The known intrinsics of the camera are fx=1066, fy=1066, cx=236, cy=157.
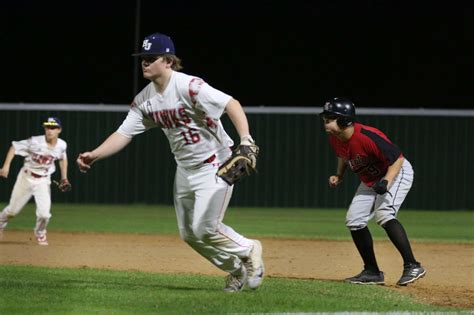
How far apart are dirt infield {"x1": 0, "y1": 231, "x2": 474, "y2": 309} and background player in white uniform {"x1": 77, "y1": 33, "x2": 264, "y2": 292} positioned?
5.60 feet

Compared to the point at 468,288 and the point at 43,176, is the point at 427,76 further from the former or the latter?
the point at 468,288

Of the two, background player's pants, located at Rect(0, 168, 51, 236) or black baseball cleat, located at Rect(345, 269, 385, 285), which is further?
background player's pants, located at Rect(0, 168, 51, 236)

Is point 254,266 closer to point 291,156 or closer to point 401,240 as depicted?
point 401,240

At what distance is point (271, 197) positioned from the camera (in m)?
22.4

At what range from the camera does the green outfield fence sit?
2228 centimetres

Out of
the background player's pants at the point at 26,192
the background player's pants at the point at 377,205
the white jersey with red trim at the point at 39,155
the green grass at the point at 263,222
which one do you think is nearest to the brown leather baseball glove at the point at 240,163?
the background player's pants at the point at 377,205

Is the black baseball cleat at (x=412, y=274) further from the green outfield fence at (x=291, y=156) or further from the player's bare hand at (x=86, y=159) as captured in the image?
the green outfield fence at (x=291, y=156)

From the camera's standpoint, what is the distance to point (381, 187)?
895cm

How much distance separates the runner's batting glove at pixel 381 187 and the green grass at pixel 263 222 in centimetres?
649

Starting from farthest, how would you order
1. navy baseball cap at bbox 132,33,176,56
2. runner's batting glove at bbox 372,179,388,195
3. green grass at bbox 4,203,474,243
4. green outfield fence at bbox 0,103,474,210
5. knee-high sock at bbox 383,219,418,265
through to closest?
green outfield fence at bbox 0,103,474,210 → green grass at bbox 4,203,474,243 → knee-high sock at bbox 383,219,418,265 → runner's batting glove at bbox 372,179,388,195 → navy baseball cap at bbox 132,33,176,56

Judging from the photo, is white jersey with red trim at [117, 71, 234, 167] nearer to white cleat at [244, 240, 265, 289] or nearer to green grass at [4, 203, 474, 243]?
white cleat at [244, 240, 265, 289]

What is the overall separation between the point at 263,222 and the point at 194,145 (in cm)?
1078

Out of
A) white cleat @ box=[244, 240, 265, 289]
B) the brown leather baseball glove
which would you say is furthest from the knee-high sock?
the brown leather baseball glove

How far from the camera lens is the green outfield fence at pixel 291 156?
22.3 metres
